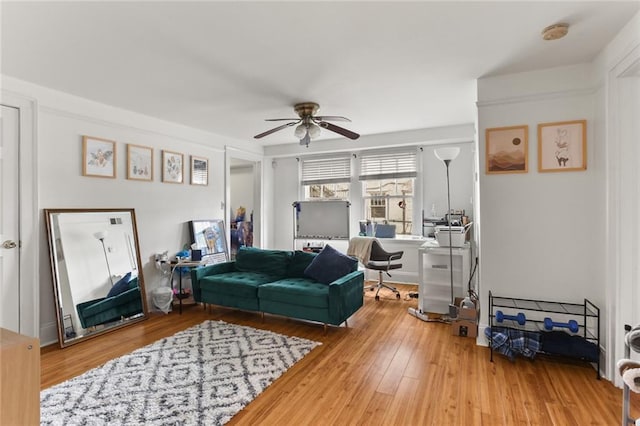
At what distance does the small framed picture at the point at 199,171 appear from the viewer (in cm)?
485

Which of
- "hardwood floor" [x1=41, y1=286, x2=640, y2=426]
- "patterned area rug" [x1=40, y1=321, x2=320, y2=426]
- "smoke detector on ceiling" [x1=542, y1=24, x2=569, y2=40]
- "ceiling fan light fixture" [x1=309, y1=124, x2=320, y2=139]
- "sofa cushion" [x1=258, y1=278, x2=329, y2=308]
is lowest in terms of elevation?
"hardwood floor" [x1=41, y1=286, x2=640, y2=426]

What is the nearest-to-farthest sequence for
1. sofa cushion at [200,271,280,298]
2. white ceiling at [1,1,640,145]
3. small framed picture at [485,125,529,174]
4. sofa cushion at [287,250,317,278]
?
white ceiling at [1,1,640,145], small framed picture at [485,125,529,174], sofa cushion at [200,271,280,298], sofa cushion at [287,250,317,278]

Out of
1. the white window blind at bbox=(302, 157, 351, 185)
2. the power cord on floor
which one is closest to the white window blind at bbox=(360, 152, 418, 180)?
the white window blind at bbox=(302, 157, 351, 185)

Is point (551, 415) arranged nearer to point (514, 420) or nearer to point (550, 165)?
point (514, 420)

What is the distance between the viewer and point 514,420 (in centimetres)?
199

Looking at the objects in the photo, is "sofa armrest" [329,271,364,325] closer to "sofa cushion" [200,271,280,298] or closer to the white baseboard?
"sofa cushion" [200,271,280,298]

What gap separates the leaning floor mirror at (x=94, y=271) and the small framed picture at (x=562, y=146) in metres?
4.55

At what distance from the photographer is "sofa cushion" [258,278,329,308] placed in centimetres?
Answer: 338

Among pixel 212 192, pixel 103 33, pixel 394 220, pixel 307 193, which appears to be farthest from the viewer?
pixel 307 193

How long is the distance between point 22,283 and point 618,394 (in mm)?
5057

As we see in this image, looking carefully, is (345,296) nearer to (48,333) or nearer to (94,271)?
(94,271)

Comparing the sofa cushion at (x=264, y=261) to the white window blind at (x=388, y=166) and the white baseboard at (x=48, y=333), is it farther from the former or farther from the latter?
the white window blind at (x=388, y=166)

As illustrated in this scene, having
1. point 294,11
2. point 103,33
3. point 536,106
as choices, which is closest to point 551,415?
point 536,106

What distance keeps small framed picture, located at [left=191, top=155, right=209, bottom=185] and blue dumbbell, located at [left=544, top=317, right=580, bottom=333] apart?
4.67 meters
